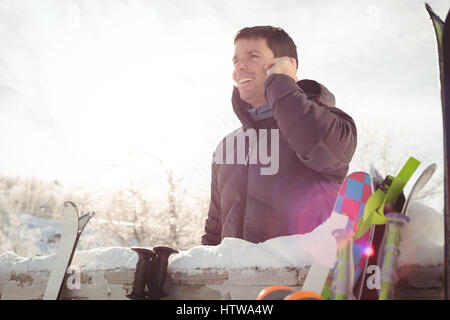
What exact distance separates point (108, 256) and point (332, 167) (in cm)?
157

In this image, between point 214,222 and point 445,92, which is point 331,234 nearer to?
point 445,92

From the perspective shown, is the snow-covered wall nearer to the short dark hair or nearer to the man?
the man

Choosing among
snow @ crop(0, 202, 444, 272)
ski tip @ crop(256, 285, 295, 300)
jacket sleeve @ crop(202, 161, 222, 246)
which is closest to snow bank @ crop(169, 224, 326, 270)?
snow @ crop(0, 202, 444, 272)

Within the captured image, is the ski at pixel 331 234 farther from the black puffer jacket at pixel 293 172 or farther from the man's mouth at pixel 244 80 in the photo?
the man's mouth at pixel 244 80

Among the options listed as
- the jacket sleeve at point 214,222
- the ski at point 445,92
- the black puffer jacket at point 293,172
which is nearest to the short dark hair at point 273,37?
the black puffer jacket at point 293,172

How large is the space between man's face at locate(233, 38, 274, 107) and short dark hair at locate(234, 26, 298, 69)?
0.04 metres

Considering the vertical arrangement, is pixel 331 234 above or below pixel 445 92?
below

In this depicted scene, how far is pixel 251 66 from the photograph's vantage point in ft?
8.16

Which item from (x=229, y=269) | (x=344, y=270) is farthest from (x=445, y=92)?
(x=229, y=269)

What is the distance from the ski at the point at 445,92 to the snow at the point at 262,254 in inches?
4.4

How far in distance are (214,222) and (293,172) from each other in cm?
92

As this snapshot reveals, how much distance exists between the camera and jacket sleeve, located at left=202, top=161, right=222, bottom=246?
2770mm

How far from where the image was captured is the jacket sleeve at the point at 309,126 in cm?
185

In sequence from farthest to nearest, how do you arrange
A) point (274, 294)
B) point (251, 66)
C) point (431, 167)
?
point (251, 66) < point (431, 167) < point (274, 294)
